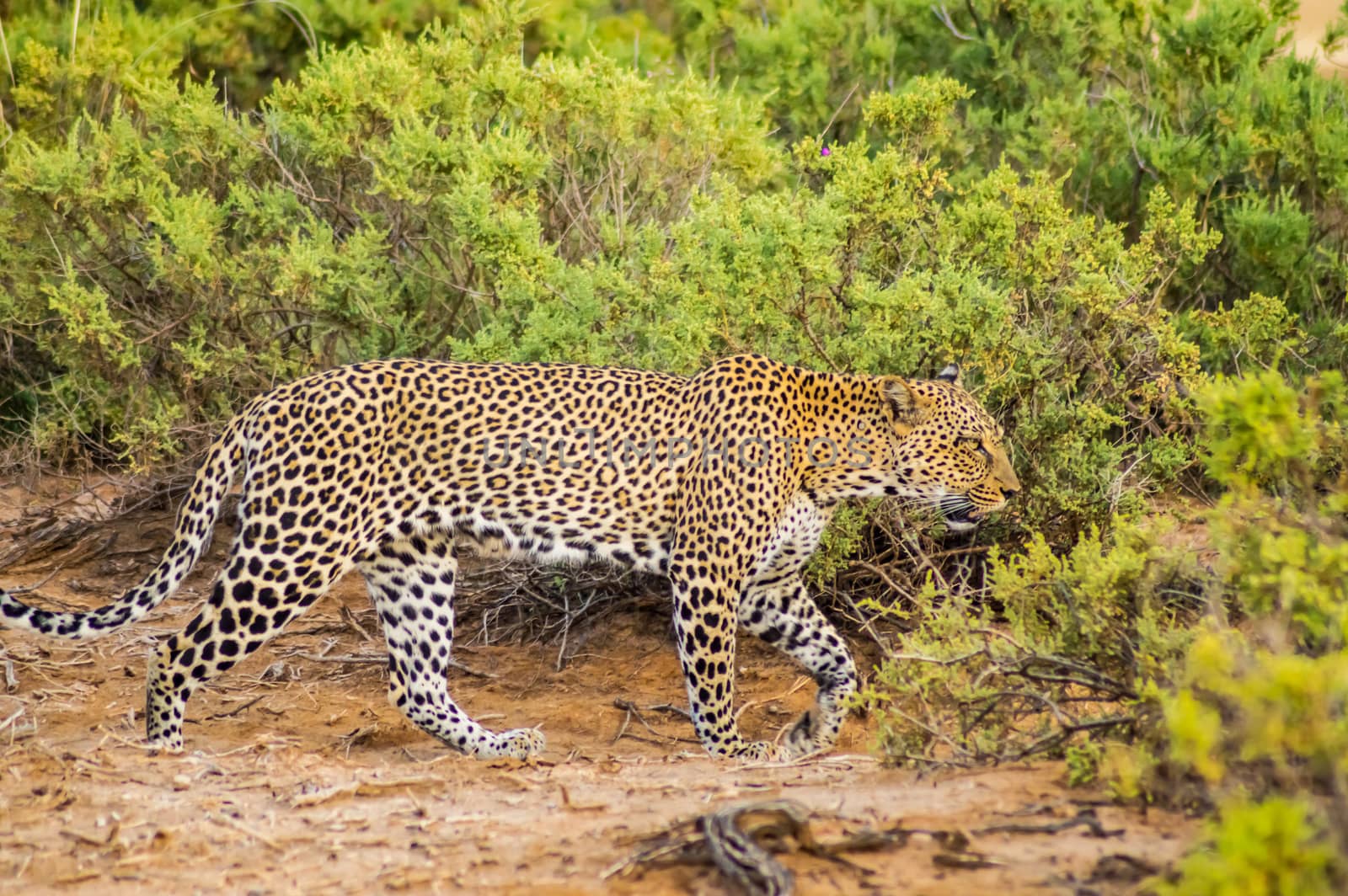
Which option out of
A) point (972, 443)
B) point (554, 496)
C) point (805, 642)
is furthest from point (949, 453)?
point (554, 496)

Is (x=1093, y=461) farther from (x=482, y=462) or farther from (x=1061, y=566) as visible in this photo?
(x=482, y=462)

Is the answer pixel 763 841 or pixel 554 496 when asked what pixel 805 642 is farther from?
pixel 763 841

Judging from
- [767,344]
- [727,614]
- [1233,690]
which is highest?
[1233,690]

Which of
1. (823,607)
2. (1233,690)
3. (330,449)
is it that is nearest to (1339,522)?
(1233,690)

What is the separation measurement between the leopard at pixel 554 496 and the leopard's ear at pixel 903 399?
11 millimetres

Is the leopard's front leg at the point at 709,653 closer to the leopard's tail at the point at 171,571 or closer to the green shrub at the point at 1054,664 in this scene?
the green shrub at the point at 1054,664

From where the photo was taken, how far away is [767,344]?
7785 millimetres

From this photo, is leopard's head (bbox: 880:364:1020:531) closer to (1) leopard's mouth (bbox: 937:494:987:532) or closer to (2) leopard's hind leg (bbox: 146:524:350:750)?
(1) leopard's mouth (bbox: 937:494:987:532)

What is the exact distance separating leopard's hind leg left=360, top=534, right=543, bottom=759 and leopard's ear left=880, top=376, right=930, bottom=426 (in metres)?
2.01

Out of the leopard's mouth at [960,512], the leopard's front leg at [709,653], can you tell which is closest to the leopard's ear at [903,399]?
the leopard's mouth at [960,512]

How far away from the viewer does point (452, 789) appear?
5516mm

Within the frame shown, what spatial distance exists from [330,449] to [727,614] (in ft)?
5.74

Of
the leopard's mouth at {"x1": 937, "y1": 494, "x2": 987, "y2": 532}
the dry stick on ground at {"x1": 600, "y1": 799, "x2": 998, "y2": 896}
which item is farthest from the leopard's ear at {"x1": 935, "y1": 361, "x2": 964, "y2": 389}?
the dry stick on ground at {"x1": 600, "y1": 799, "x2": 998, "y2": 896}

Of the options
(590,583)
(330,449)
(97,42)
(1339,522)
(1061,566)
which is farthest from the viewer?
(97,42)
